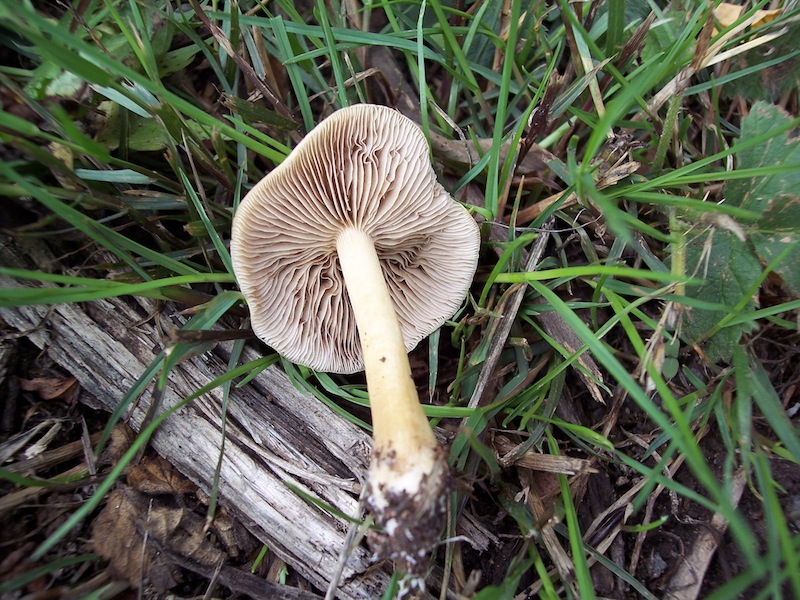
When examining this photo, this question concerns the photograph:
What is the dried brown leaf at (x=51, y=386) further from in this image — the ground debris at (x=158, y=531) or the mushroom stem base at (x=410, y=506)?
the mushroom stem base at (x=410, y=506)

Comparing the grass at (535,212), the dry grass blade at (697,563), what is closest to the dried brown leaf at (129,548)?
the grass at (535,212)

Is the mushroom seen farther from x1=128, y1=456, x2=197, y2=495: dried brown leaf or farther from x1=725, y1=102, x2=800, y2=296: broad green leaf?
x1=725, y1=102, x2=800, y2=296: broad green leaf

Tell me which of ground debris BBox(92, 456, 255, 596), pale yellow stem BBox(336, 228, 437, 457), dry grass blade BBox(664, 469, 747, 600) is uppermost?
pale yellow stem BBox(336, 228, 437, 457)

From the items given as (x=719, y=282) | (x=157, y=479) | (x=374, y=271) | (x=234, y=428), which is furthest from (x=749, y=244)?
(x=157, y=479)

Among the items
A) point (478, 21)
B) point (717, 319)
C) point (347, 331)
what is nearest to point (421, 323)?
point (347, 331)

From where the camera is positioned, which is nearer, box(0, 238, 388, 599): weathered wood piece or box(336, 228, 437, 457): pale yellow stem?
box(336, 228, 437, 457): pale yellow stem

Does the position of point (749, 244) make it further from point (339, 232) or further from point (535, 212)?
point (339, 232)

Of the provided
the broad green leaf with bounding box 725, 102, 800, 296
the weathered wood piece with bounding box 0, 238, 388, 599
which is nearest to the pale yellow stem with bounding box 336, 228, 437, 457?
the weathered wood piece with bounding box 0, 238, 388, 599
